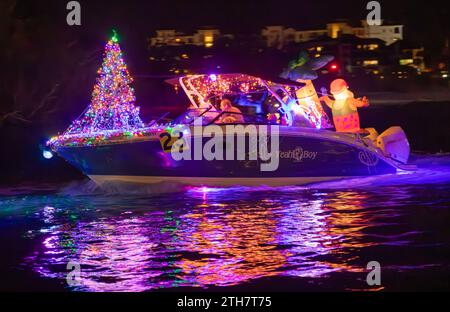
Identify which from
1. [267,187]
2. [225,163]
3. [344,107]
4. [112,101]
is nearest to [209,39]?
[344,107]

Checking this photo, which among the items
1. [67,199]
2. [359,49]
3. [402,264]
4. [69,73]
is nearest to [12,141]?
[69,73]

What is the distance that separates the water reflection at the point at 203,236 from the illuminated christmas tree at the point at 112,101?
1.56 metres

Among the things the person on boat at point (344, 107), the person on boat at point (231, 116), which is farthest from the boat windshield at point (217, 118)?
the person on boat at point (344, 107)

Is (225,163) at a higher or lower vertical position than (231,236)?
higher

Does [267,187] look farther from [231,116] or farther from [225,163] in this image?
[231,116]

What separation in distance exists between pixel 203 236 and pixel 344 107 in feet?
21.6

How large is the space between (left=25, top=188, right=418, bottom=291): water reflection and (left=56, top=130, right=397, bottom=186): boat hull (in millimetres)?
371

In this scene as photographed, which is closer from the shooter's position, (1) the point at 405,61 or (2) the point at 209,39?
(2) the point at 209,39

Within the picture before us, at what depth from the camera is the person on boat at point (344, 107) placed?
16812mm

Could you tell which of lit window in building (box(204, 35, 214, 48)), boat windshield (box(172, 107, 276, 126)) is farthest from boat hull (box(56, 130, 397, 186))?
lit window in building (box(204, 35, 214, 48))

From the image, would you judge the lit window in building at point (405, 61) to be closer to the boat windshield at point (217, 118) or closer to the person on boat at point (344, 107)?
the person on boat at point (344, 107)

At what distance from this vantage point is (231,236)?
11.3m

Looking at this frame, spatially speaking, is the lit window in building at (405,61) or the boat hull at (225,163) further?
the lit window in building at (405,61)
